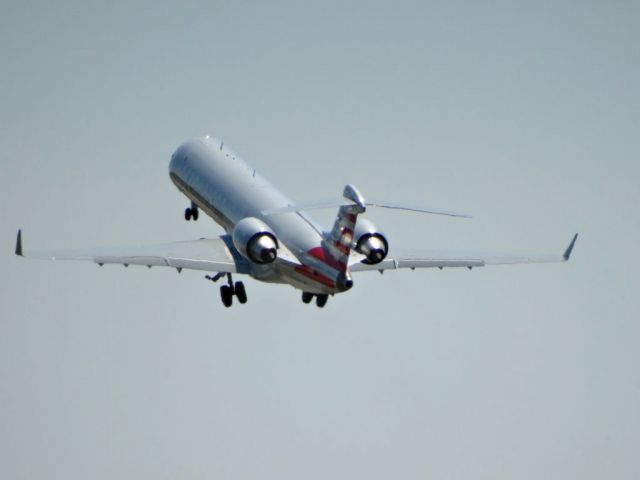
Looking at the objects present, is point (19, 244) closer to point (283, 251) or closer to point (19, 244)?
point (19, 244)

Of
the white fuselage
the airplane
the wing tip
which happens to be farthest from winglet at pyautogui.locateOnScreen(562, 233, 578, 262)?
the wing tip

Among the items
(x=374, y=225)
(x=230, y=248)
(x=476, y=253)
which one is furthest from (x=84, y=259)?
(x=476, y=253)

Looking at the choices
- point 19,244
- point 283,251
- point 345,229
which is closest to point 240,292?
point 283,251

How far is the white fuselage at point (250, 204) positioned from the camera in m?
76.3

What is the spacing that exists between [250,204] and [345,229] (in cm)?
1225

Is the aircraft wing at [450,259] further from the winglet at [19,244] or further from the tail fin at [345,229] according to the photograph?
the winglet at [19,244]

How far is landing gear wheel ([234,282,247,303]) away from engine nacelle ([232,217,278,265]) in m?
6.51

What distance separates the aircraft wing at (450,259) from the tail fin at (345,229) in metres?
4.50

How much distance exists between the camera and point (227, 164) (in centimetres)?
9194

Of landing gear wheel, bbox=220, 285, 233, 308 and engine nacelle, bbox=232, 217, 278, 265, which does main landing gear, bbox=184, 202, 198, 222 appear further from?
engine nacelle, bbox=232, 217, 278, 265

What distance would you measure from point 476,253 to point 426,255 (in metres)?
2.84

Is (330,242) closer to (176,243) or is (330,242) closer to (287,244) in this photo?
(287,244)

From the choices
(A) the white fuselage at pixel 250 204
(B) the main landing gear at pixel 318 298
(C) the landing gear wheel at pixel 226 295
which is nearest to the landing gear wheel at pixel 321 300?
(B) the main landing gear at pixel 318 298

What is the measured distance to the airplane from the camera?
73.9 meters
